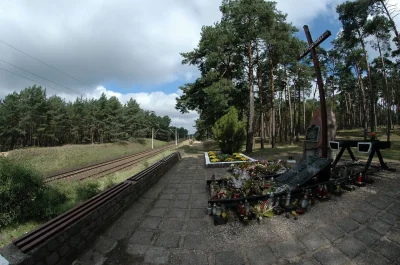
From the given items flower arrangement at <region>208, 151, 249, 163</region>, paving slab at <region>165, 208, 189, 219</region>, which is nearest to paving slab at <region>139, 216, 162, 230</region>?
paving slab at <region>165, 208, 189, 219</region>

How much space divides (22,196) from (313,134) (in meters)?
10.1

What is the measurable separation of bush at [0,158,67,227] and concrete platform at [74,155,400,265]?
2.64 m

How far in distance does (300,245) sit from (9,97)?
5027cm

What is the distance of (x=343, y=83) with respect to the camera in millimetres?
32250

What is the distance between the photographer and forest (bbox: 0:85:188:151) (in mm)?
35562

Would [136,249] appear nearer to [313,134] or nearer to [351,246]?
[351,246]

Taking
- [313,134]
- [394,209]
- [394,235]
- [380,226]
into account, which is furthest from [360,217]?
[313,134]

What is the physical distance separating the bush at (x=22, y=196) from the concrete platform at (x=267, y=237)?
104 inches

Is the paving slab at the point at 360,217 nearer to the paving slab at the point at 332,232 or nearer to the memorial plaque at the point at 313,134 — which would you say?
the paving slab at the point at 332,232

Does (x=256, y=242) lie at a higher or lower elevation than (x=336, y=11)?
lower

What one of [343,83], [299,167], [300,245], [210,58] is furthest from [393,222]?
[343,83]

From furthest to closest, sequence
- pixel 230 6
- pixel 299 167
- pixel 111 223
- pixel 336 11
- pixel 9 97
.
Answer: pixel 9 97 < pixel 336 11 < pixel 230 6 < pixel 299 167 < pixel 111 223

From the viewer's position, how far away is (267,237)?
374 centimetres

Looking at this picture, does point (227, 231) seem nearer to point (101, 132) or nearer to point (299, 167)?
point (299, 167)
